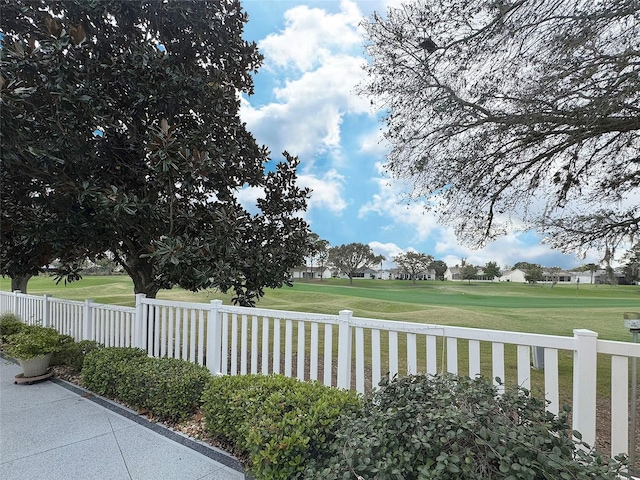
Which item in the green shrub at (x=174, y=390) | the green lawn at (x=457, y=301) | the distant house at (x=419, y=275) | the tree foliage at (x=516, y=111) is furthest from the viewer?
the distant house at (x=419, y=275)

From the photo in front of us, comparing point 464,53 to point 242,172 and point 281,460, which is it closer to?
point 242,172

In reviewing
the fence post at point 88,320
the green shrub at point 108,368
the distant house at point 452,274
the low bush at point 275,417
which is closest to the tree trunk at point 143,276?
the fence post at point 88,320

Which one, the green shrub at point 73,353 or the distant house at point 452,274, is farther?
the distant house at point 452,274

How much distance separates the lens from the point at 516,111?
16.1ft

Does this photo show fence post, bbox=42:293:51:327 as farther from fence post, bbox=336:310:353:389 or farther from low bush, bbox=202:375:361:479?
fence post, bbox=336:310:353:389

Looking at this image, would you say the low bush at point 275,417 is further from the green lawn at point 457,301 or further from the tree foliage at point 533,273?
the tree foliage at point 533,273

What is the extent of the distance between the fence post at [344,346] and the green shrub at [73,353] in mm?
3746

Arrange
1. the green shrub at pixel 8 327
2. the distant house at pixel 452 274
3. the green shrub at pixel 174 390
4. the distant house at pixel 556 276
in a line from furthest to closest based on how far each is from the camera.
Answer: the distant house at pixel 452 274 → the distant house at pixel 556 276 → the green shrub at pixel 8 327 → the green shrub at pixel 174 390

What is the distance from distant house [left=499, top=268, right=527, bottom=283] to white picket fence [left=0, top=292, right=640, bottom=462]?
25399 mm

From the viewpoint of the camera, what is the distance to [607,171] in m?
5.89

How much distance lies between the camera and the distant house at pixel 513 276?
28017mm

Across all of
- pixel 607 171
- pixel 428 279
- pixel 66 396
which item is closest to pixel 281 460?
pixel 66 396

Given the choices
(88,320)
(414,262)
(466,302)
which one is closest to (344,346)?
(88,320)

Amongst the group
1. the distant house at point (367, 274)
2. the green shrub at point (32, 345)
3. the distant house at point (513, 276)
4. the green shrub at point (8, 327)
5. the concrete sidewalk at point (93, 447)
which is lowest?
the distant house at point (367, 274)
